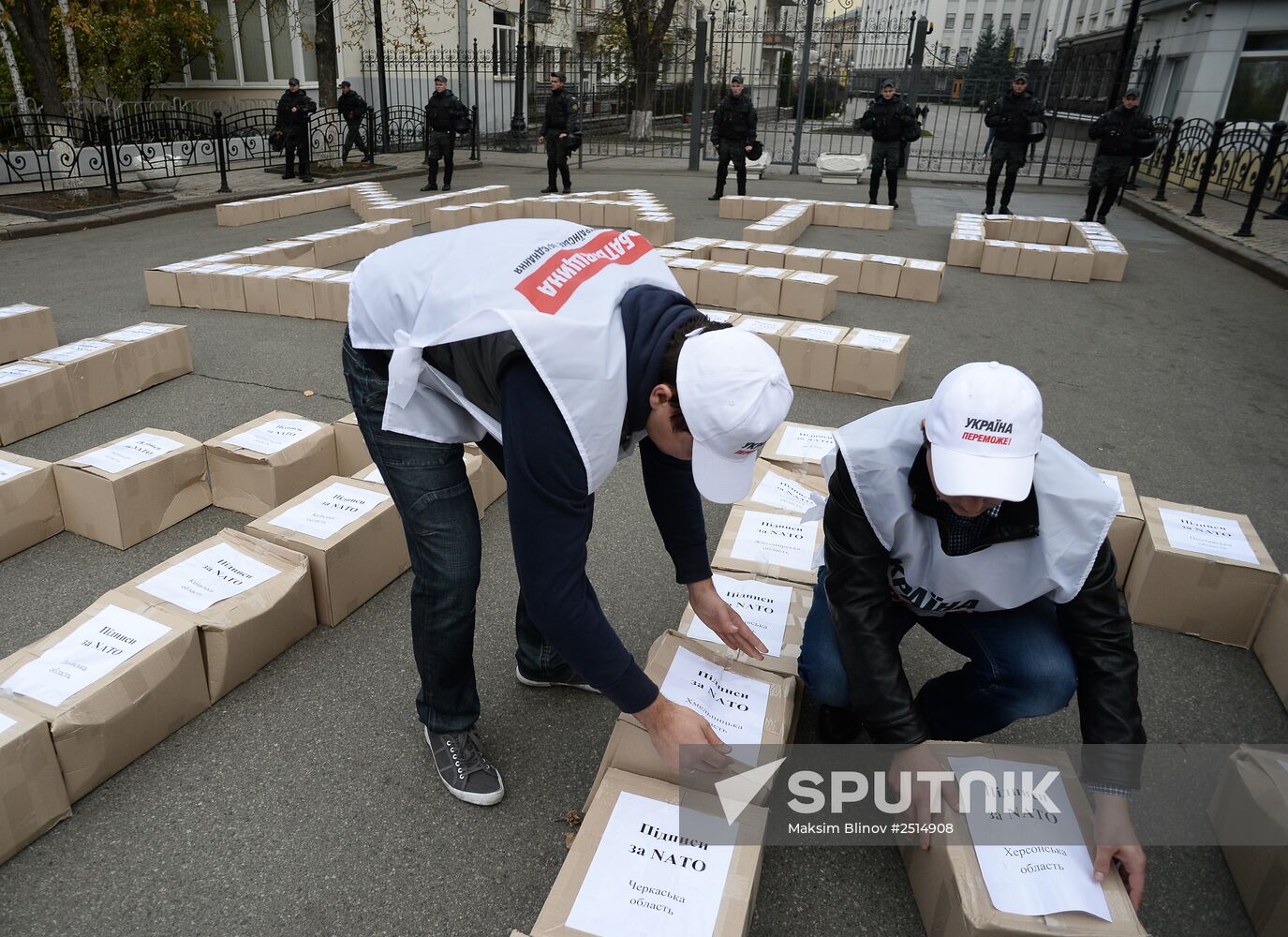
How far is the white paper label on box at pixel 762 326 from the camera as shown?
4.99 m

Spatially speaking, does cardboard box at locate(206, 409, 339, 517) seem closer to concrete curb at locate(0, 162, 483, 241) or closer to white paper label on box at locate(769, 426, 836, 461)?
white paper label on box at locate(769, 426, 836, 461)

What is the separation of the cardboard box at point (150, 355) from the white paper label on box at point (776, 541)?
3549mm

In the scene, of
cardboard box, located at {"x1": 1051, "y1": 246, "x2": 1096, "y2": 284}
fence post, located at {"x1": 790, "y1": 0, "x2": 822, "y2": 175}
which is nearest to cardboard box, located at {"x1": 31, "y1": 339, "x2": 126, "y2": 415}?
cardboard box, located at {"x1": 1051, "y1": 246, "x2": 1096, "y2": 284}

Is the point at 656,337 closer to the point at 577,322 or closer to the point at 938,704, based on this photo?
the point at 577,322

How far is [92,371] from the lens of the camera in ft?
14.0

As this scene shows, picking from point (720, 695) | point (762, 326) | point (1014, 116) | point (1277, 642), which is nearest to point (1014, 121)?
point (1014, 116)

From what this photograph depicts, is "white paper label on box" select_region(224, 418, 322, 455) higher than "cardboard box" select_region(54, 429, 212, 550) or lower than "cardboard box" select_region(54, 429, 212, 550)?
higher

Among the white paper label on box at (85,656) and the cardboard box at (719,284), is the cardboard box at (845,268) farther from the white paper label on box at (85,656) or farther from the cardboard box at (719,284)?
the white paper label on box at (85,656)

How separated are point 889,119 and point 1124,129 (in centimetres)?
270

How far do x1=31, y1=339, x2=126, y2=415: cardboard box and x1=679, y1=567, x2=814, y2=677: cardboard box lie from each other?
3537mm

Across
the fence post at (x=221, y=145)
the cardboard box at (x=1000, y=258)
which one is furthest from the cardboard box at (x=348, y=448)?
the fence post at (x=221, y=145)

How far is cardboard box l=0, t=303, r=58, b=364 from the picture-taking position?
4.84 meters

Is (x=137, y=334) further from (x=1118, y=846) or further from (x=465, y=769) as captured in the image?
(x=1118, y=846)

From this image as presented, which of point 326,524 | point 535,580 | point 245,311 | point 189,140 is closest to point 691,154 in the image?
point 189,140
